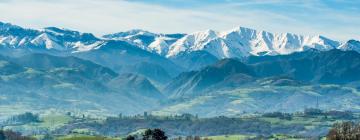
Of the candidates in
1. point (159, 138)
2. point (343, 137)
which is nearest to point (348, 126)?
point (343, 137)

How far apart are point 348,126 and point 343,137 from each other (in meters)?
7.29

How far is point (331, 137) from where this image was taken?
183 metres

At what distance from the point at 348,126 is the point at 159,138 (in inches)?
1814

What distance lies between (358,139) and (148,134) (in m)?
52.2

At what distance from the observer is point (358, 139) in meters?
180

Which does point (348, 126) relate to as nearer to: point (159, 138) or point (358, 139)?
point (358, 139)

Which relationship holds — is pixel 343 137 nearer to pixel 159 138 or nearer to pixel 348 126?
pixel 348 126

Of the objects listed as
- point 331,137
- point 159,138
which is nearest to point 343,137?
point 331,137

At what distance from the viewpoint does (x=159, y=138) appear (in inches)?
7653

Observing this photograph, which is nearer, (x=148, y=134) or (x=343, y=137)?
(x=343, y=137)

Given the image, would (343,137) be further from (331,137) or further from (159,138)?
(159,138)

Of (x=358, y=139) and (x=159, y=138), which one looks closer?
(x=358, y=139)

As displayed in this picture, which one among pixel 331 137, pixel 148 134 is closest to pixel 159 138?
pixel 148 134
